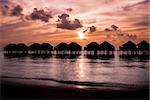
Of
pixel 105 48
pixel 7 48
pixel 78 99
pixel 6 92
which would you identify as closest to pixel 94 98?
pixel 78 99

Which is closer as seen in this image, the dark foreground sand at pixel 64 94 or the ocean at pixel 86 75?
the dark foreground sand at pixel 64 94

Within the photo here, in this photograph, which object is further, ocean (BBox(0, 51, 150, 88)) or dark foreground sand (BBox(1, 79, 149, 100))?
ocean (BBox(0, 51, 150, 88))

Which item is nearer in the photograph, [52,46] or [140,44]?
[140,44]

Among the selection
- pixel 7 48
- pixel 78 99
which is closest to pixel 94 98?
pixel 78 99

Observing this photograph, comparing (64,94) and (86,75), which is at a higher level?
(64,94)

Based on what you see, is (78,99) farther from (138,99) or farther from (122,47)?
(122,47)

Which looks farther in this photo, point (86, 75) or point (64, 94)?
point (86, 75)

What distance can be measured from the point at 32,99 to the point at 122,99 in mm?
3436

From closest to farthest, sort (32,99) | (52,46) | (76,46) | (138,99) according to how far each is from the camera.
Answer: (32,99), (138,99), (76,46), (52,46)

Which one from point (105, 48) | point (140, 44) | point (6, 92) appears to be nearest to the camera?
point (6, 92)

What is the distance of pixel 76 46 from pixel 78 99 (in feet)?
256

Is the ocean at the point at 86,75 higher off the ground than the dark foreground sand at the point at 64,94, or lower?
lower

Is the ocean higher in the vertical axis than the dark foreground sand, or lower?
lower

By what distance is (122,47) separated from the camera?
7600 centimetres
